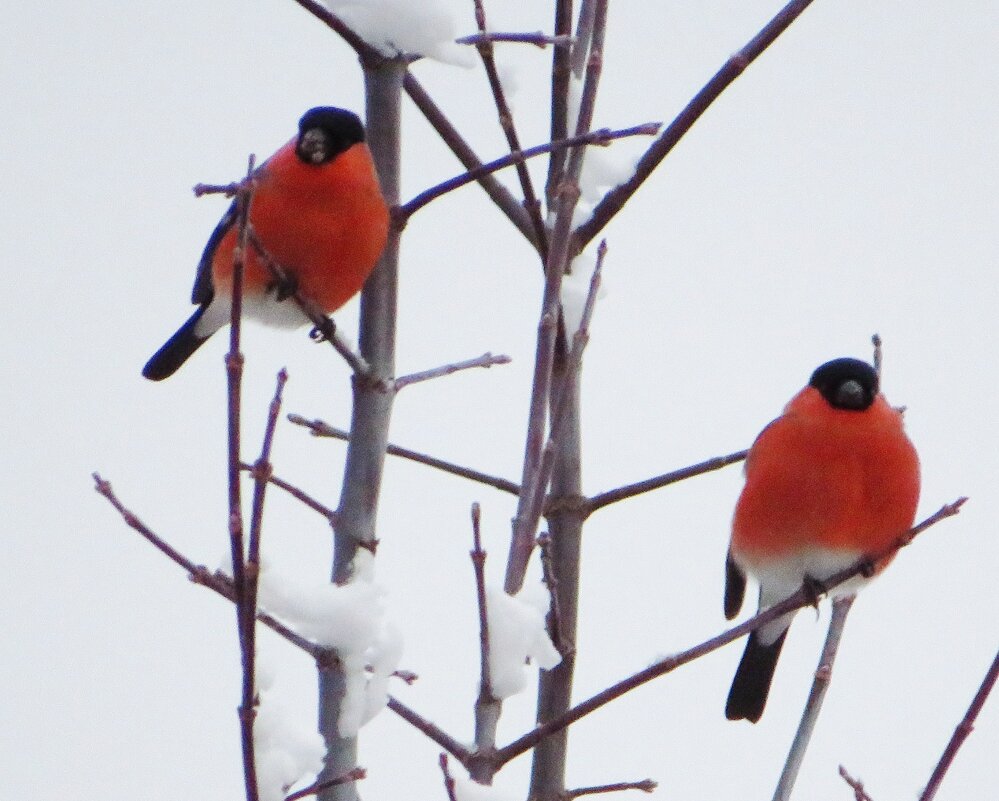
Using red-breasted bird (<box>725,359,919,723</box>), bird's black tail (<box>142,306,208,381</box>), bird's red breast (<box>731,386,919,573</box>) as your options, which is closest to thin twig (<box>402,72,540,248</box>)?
red-breasted bird (<box>725,359,919,723</box>)

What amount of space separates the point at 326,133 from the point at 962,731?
7.38 feet

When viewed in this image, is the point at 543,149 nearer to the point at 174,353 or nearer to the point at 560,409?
the point at 560,409

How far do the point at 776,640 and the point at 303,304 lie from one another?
2.47 metres

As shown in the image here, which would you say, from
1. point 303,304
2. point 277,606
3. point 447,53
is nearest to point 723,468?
point 303,304

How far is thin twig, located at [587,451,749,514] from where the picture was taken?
2463 millimetres

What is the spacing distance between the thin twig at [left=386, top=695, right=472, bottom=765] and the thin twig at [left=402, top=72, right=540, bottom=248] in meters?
0.93

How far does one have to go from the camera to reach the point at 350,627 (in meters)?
1.64

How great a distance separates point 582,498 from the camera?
2.47m

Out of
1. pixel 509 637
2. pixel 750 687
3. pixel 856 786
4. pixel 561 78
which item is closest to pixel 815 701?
pixel 856 786

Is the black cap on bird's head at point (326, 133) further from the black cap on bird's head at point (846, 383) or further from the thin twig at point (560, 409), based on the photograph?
the thin twig at point (560, 409)

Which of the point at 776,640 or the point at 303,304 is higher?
the point at 776,640

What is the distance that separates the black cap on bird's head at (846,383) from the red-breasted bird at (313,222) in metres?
1.25

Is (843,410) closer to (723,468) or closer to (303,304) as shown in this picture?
(723,468)

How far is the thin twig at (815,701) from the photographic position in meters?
1.93
